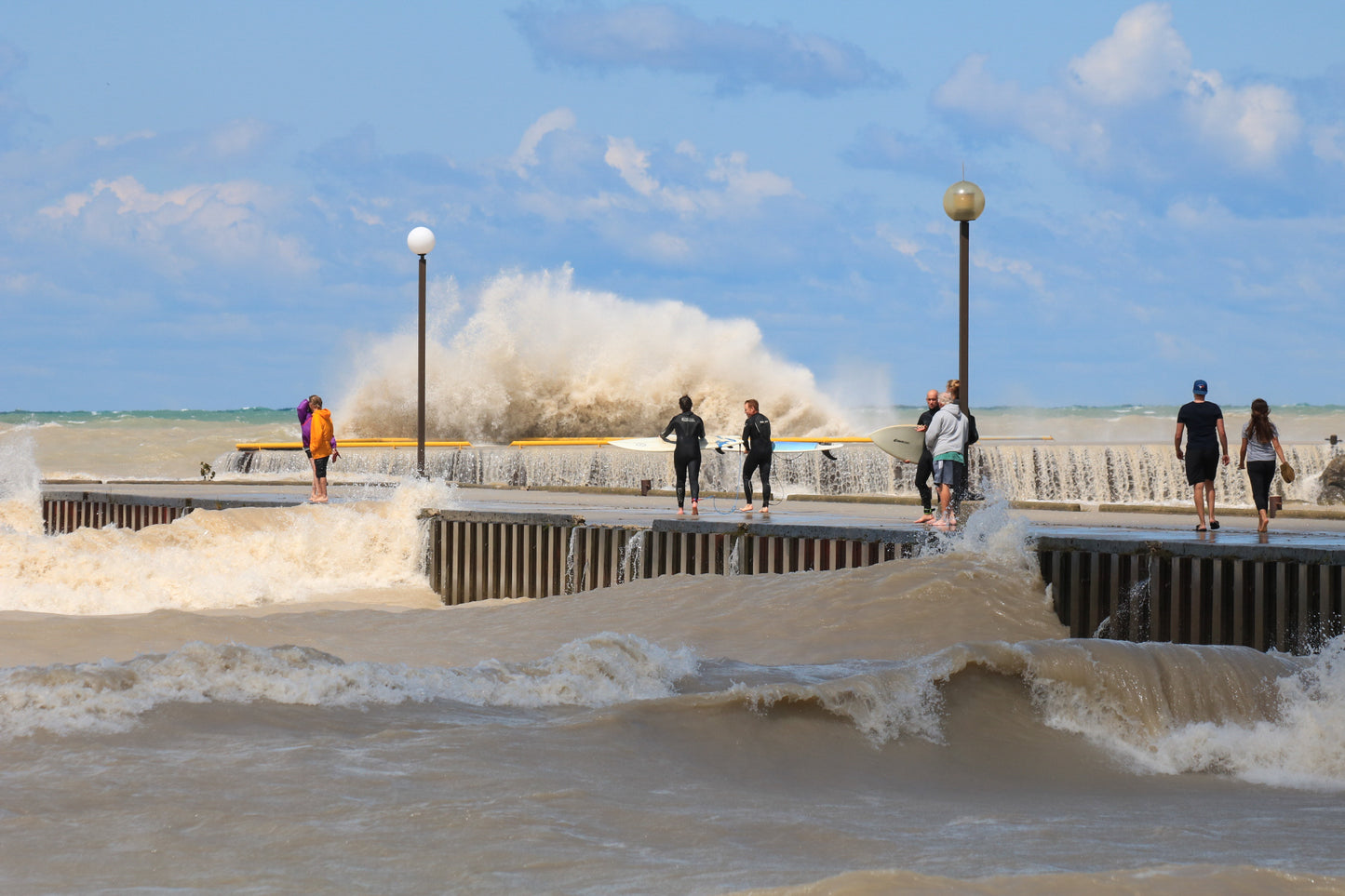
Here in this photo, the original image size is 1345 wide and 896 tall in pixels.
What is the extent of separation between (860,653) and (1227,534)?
467 centimetres

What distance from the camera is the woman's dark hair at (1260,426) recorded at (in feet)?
42.7

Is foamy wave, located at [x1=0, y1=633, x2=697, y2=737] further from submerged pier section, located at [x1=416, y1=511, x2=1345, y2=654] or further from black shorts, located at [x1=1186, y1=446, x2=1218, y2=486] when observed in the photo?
black shorts, located at [x1=1186, y1=446, x2=1218, y2=486]

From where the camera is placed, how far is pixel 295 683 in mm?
6359

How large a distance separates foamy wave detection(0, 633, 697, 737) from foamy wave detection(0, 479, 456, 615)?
9.29 meters

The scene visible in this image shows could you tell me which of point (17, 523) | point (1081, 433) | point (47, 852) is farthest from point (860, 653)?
point (1081, 433)

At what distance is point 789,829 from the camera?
183 inches

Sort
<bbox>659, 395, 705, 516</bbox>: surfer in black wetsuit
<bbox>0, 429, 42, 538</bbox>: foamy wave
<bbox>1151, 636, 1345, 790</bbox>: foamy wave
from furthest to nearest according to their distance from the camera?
<bbox>0, 429, 42, 538</bbox>: foamy wave, <bbox>659, 395, 705, 516</bbox>: surfer in black wetsuit, <bbox>1151, 636, 1345, 790</bbox>: foamy wave

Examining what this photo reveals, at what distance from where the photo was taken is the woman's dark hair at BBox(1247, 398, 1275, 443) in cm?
1300

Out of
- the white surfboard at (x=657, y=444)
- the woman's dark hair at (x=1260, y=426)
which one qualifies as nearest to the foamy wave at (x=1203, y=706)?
the woman's dark hair at (x=1260, y=426)

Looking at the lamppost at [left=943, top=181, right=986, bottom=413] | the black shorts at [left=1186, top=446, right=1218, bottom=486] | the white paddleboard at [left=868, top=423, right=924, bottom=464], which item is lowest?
the black shorts at [left=1186, top=446, right=1218, bottom=486]

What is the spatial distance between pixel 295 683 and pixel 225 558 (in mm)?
10785

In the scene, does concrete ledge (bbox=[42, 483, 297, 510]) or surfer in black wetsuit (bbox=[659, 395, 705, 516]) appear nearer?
surfer in black wetsuit (bbox=[659, 395, 705, 516])

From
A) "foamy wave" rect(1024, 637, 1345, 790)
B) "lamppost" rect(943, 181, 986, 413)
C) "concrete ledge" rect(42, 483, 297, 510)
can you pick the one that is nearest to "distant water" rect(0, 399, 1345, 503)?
"concrete ledge" rect(42, 483, 297, 510)

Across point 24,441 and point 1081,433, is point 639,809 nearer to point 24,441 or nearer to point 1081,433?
point 24,441
